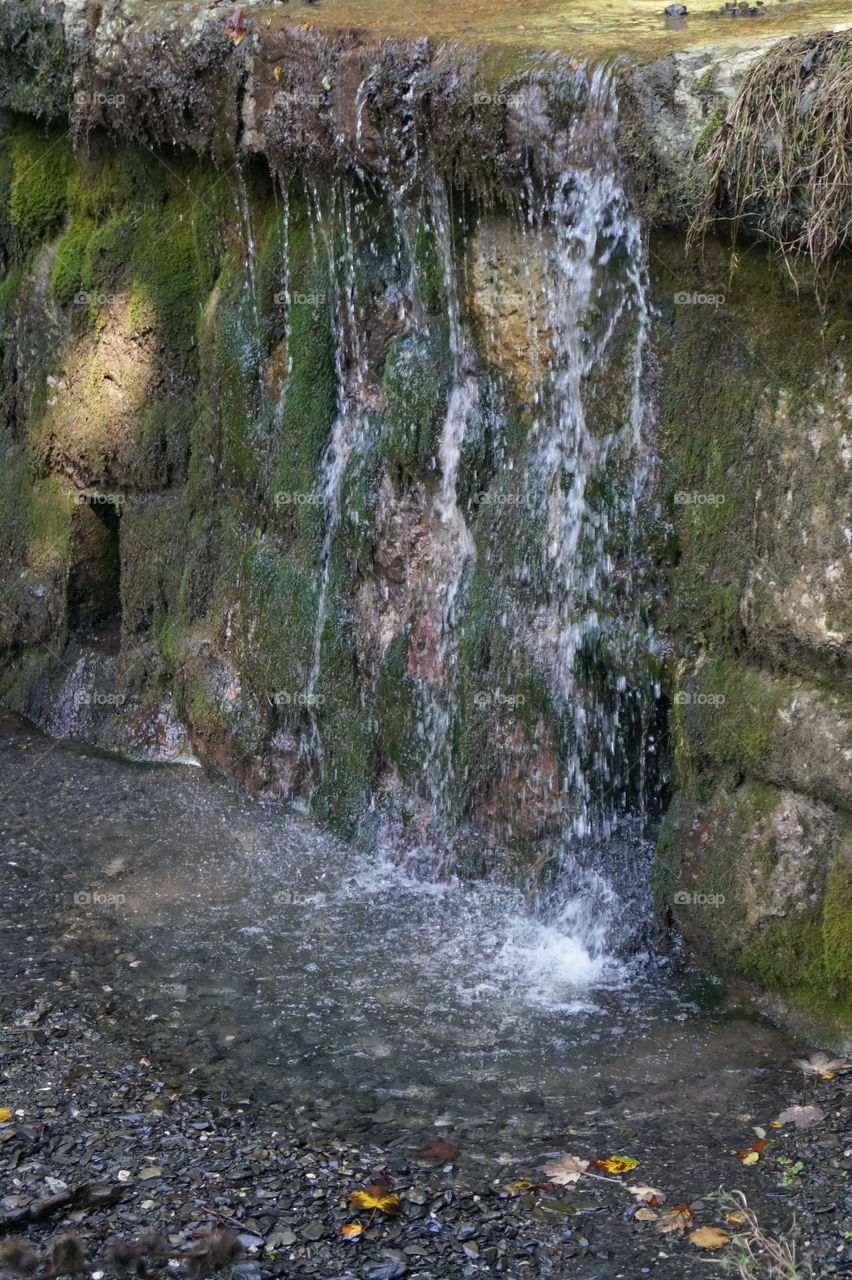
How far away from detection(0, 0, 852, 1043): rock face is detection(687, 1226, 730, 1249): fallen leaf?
1.30 m

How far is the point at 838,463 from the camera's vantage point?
17.5 feet

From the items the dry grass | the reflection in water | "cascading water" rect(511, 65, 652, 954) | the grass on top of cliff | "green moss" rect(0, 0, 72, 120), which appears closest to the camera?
the dry grass

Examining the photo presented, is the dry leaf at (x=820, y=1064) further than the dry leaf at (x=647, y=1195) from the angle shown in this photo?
Yes

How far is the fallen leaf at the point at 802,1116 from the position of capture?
4809 mm

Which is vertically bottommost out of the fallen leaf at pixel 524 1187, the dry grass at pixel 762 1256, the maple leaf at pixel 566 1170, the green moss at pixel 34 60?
the maple leaf at pixel 566 1170

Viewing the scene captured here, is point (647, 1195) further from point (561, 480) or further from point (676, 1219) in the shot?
point (561, 480)

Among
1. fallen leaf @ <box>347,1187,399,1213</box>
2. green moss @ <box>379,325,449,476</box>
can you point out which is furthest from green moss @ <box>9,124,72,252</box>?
fallen leaf @ <box>347,1187,399,1213</box>

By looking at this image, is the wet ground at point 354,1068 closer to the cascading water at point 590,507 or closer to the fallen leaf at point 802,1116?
the fallen leaf at point 802,1116

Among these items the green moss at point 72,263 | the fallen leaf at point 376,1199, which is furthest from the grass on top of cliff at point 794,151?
the green moss at point 72,263

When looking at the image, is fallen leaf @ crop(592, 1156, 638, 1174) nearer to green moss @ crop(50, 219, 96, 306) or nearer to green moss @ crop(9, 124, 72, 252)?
green moss @ crop(50, 219, 96, 306)

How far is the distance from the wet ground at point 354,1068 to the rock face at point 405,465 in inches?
20.6

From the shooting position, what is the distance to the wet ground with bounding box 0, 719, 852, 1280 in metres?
4.35

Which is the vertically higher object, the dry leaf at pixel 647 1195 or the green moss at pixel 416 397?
the green moss at pixel 416 397

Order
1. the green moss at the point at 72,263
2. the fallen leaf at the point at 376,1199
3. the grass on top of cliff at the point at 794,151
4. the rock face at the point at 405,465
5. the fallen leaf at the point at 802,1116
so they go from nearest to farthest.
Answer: the fallen leaf at the point at 376,1199, the fallen leaf at the point at 802,1116, the grass on top of cliff at the point at 794,151, the rock face at the point at 405,465, the green moss at the point at 72,263
